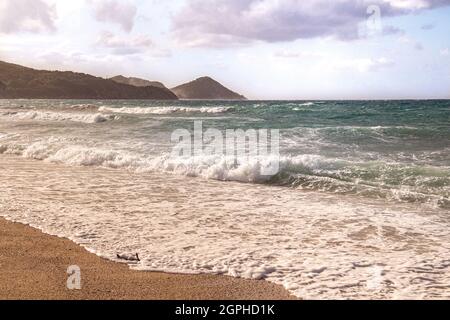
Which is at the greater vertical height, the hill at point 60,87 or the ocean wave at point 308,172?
the hill at point 60,87

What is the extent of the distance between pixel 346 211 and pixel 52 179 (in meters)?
6.67

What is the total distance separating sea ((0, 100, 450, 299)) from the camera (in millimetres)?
5148

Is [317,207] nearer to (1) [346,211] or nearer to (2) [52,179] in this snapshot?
(1) [346,211]

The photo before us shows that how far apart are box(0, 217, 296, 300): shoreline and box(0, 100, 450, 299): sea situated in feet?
0.71

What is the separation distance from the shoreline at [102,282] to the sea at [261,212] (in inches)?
8.5

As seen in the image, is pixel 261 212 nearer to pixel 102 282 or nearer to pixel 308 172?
pixel 102 282

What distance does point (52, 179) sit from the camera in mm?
10672

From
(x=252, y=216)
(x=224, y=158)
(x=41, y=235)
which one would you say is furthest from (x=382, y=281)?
(x=224, y=158)

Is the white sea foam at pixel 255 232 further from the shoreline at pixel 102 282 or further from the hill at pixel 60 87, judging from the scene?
the hill at pixel 60 87

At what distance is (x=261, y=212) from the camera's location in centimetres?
793

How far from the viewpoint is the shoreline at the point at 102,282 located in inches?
171

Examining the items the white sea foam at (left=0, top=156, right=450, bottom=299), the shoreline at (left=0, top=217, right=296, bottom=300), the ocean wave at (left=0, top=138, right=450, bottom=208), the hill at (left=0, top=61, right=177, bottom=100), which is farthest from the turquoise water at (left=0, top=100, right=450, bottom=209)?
the hill at (left=0, top=61, right=177, bottom=100)

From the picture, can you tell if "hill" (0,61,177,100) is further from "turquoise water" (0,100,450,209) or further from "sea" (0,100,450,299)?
"sea" (0,100,450,299)

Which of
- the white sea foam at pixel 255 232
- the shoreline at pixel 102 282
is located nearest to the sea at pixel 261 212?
the white sea foam at pixel 255 232
